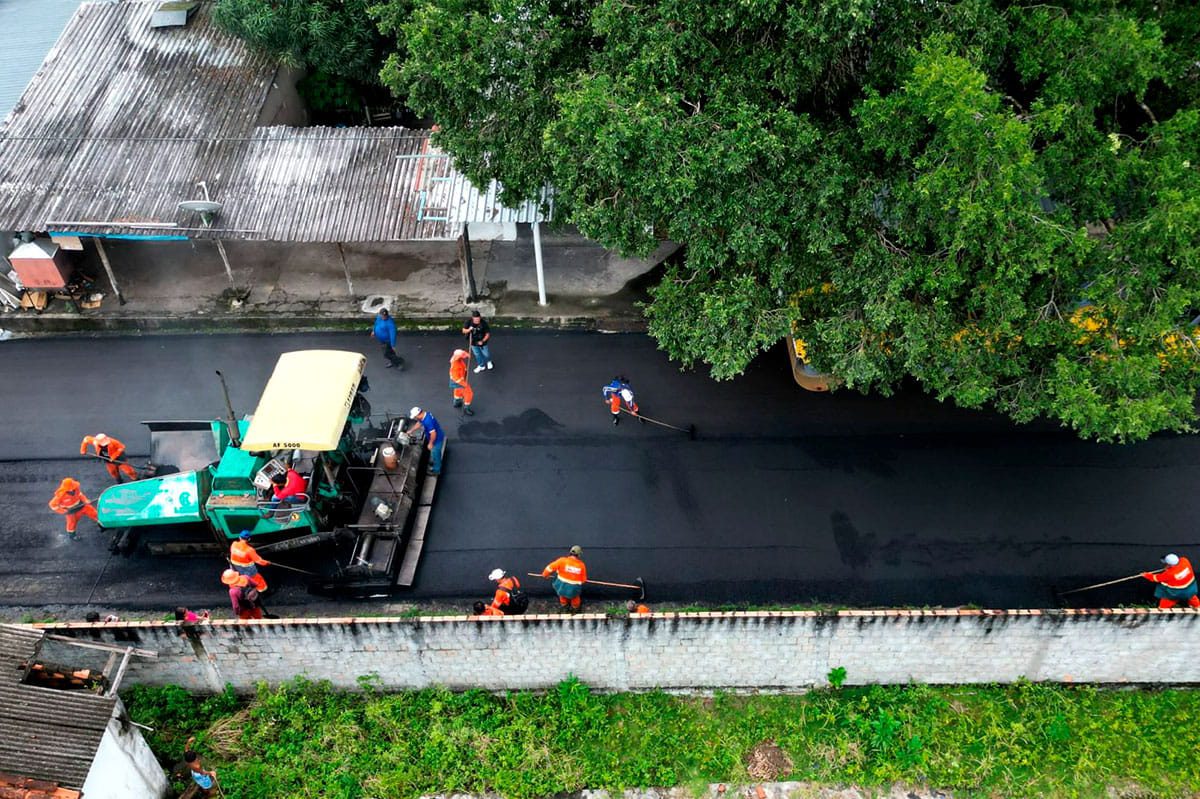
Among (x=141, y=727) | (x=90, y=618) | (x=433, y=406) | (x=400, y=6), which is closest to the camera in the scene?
(x=141, y=727)

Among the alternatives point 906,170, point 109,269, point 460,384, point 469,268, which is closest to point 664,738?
point 460,384

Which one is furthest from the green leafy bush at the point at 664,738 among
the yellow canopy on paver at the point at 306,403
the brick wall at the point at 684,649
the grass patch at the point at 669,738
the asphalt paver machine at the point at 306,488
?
the yellow canopy on paver at the point at 306,403

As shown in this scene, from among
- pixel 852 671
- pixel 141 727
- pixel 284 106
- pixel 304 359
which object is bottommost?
pixel 141 727

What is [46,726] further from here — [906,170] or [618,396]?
[906,170]

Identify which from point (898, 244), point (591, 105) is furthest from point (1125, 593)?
point (591, 105)

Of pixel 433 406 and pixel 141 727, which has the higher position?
pixel 433 406

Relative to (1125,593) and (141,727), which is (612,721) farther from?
(1125,593)
